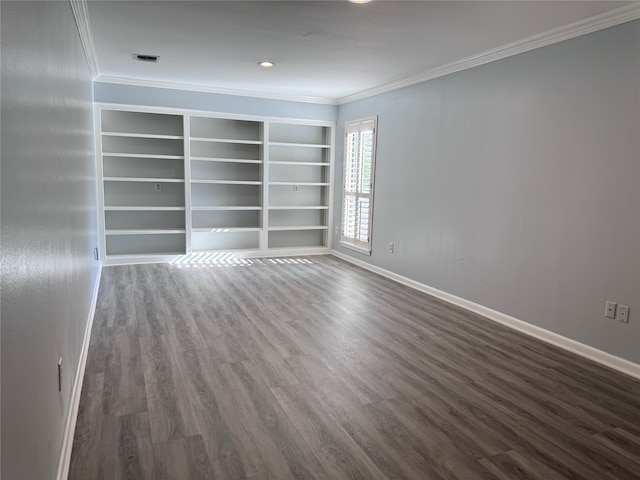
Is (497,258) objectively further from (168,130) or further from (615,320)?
(168,130)

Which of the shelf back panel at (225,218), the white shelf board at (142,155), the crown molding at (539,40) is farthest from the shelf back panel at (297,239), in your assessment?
the crown molding at (539,40)

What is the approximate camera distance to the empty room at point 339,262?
193 cm

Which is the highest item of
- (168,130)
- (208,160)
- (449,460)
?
(168,130)

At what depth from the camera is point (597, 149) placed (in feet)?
10.5

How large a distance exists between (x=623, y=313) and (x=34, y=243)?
346 cm

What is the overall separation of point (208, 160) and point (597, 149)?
483 cm

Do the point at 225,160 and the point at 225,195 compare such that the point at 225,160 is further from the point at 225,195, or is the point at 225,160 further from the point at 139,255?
the point at 139,255

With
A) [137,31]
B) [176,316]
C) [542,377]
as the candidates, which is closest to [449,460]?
[542,377]

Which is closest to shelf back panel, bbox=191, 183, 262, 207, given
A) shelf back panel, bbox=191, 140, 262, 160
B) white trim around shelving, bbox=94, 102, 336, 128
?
shelf back panel, bbox=191, 140, 262, 160

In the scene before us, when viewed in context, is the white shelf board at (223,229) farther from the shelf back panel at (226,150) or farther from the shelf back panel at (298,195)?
the shelf back panel at (226,150)

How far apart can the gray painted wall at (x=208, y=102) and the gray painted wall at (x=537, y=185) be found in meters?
1.94

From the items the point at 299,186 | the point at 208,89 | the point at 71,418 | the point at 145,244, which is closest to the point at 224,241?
the point at 145,244

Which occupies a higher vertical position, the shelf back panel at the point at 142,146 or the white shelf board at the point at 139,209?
the shelf back panel at the point at 142,146

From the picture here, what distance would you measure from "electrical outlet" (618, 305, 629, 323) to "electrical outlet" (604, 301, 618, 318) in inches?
1.3
